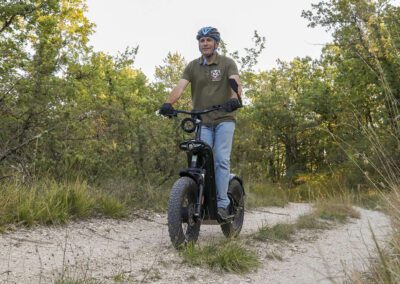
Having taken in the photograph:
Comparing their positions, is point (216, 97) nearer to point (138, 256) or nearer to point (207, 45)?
point (207, 45)

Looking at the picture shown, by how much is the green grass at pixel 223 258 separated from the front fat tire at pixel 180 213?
8.0 inches

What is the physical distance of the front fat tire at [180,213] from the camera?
4391 mm

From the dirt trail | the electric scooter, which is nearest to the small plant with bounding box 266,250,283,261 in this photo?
the dirt trail

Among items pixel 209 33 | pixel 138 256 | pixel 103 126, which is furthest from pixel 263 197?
pixel 138 256

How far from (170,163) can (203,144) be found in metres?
3.81

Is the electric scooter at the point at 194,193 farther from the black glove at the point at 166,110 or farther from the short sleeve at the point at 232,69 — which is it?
the short sleeve at the point at 232,69

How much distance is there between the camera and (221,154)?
5.16 meters

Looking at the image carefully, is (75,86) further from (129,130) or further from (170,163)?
(170,163)

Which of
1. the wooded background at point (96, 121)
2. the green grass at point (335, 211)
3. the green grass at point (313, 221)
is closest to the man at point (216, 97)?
the green grass at point (313, 221)

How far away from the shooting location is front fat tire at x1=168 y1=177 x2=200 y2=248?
4.39 metres

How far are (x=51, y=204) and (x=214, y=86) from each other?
2.45 meters

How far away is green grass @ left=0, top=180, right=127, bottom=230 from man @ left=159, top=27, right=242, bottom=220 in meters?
1.90

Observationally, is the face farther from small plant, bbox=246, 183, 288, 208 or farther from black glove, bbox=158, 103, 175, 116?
small plant, bbox=246, 183, 288, 208

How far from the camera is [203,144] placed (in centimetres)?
484
